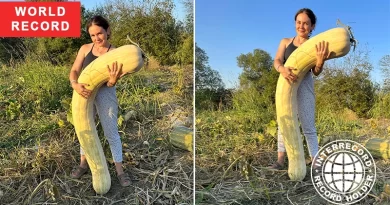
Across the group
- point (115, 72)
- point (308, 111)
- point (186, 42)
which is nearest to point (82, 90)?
point (115, 72)

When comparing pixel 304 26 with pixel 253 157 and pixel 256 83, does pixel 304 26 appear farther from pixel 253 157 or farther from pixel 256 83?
pixel 253 157

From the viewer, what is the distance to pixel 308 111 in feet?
7.18

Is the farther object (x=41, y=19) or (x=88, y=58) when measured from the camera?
(x=41, y=19)

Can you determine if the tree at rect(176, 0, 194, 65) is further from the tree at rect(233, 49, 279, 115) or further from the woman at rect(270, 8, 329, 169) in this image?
the woman at rect(270, 8, 329, 169)

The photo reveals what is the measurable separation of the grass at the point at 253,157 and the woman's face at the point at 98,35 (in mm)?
691

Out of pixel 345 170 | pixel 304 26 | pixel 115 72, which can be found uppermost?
pixel 304 26

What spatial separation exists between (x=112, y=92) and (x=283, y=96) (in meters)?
0.84

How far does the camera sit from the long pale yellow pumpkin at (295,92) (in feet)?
6.79

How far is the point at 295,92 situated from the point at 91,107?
100 centimetres

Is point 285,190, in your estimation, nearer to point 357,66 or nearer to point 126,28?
point 357,66

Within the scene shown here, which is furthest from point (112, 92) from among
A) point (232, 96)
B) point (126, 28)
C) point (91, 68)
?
point (232, 96)

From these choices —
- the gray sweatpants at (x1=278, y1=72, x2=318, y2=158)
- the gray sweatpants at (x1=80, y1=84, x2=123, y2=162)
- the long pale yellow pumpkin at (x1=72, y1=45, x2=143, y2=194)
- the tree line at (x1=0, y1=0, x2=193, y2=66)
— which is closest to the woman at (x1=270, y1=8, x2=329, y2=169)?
the gray sweatpants at (x1=278, y1=72, x2=318, y2=158)

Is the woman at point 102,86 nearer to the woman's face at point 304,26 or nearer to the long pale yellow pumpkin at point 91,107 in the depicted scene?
the long pale yellow pumpkin at point 91,107

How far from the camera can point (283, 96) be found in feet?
7.11
